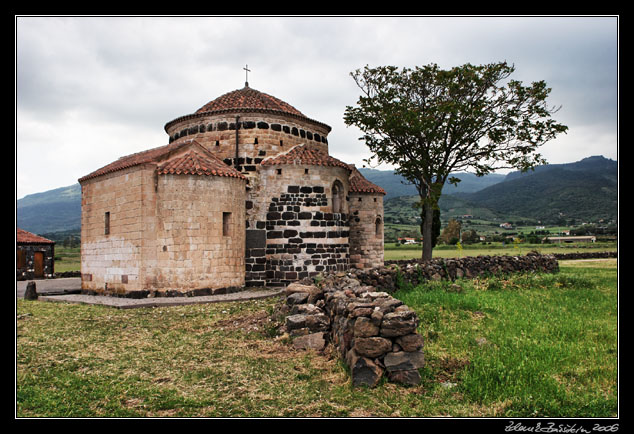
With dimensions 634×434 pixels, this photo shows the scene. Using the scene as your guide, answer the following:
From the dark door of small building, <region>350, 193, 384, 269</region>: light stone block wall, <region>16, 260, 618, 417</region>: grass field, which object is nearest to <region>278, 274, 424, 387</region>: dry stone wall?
<region>16, 260, 618, 417</region>: grass field

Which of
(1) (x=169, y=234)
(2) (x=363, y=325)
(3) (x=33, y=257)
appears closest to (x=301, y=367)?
(2) (x=363, y=325)

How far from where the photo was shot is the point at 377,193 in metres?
25.0

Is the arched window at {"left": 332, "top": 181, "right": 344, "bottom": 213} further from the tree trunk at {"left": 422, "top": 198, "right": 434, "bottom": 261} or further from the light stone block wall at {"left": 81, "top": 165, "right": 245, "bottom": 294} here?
the tree trunk at {"left": 422, "top": 198, "right": 434, "bottom": 261}

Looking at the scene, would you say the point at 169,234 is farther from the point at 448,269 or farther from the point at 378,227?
the point at 378,227

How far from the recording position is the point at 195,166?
54.9ft

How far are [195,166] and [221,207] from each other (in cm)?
171

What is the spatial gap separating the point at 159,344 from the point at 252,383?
11.1 ft

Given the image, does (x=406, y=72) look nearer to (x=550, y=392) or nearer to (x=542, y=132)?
(x=542, y=132)

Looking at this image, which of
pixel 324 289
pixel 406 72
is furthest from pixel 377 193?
pixel 324 289

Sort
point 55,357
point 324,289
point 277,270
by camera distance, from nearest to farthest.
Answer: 1. point 55,357
2. point 324,289
3. point 277,270

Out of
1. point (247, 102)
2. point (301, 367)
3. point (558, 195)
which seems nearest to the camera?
point (301, 367)

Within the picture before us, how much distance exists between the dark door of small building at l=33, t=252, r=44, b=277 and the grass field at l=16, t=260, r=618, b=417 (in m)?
18.6

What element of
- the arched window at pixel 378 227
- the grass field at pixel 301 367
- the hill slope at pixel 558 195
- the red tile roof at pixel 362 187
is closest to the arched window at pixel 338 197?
the red tile roof at pixel 362 187

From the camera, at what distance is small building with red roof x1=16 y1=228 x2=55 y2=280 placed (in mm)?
27938
